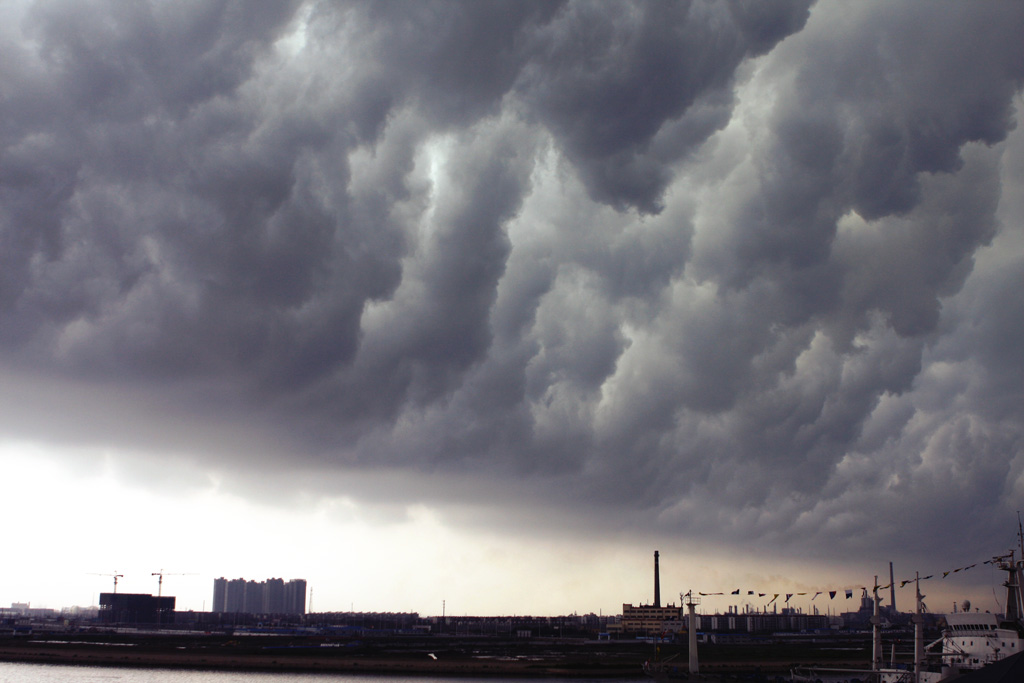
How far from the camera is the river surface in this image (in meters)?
125

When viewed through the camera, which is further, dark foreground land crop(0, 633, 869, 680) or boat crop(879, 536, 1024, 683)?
dark foreground land crop(0, 633, 869, 680)

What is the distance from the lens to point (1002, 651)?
8212cm

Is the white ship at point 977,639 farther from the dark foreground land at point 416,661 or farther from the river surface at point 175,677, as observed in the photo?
the river surface at point 175,677

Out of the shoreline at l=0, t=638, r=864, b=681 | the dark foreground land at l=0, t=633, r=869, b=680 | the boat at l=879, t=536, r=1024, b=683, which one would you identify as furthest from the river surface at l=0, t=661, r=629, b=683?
the boat at l=879, t=536, r=1024, b=683

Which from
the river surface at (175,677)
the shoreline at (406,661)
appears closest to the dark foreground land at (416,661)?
the shoreline at (406,661)

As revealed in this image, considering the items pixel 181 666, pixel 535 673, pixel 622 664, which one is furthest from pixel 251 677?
pixel 622 664

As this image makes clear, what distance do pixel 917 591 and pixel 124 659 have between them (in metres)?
145

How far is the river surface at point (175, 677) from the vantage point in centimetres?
12512

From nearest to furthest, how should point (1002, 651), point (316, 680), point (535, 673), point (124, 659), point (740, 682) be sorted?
point (1002, 651)
point (740, 682)
point (316, 680)
point (535, 673)
point (124, 659)

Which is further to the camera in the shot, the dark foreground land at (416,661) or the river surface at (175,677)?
the dark foreground land at (416,661)

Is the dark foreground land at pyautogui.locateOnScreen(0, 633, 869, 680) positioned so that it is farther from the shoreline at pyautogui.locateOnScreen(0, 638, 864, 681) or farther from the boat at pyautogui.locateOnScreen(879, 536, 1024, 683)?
the boat at pyautogui.locateOnScreen(879, 536, 1024, 683)

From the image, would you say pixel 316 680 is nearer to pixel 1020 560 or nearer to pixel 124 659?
pixel 124 659

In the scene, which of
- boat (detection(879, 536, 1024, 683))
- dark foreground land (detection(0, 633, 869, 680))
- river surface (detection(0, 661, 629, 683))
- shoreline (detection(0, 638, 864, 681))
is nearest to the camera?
boat (detection(879, 536, 1024, 683))

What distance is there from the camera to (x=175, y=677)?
5133 inches
